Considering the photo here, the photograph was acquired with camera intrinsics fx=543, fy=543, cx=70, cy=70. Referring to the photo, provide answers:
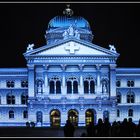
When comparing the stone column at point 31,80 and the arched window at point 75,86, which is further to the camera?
the arched window at point 75,86

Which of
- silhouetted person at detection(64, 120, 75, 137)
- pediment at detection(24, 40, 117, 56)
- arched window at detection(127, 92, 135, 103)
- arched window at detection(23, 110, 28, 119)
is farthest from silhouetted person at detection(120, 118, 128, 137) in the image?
arched window at detection(127, 92, 135, 103)

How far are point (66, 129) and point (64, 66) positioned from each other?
24211mm

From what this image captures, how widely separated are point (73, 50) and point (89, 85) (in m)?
3.21

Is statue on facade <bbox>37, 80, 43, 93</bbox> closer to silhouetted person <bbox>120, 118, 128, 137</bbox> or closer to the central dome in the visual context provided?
the central dome

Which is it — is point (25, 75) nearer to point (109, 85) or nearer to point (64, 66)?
point (64, 66)

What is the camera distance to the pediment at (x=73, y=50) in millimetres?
44344

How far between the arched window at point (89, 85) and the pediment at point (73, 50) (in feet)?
6.98

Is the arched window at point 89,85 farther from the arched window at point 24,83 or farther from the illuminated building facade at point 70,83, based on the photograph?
the arched window at point 24,83

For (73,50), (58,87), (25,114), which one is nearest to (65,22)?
(73,50)

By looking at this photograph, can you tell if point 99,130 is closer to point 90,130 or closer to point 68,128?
point 90,130

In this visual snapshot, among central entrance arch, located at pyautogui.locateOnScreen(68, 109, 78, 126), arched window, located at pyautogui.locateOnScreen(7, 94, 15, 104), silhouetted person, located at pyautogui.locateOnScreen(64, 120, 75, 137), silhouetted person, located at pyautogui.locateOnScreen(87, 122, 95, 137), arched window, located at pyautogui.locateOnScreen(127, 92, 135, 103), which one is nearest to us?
silhouetted person, located at pyautogui.locateOnScreen(64, 120, 75, 137)

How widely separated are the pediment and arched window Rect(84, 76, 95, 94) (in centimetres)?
213

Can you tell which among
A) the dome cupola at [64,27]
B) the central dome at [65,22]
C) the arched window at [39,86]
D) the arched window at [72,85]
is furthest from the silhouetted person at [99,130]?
the central dome at [65,22]

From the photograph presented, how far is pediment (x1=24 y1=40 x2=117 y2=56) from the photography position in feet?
145
